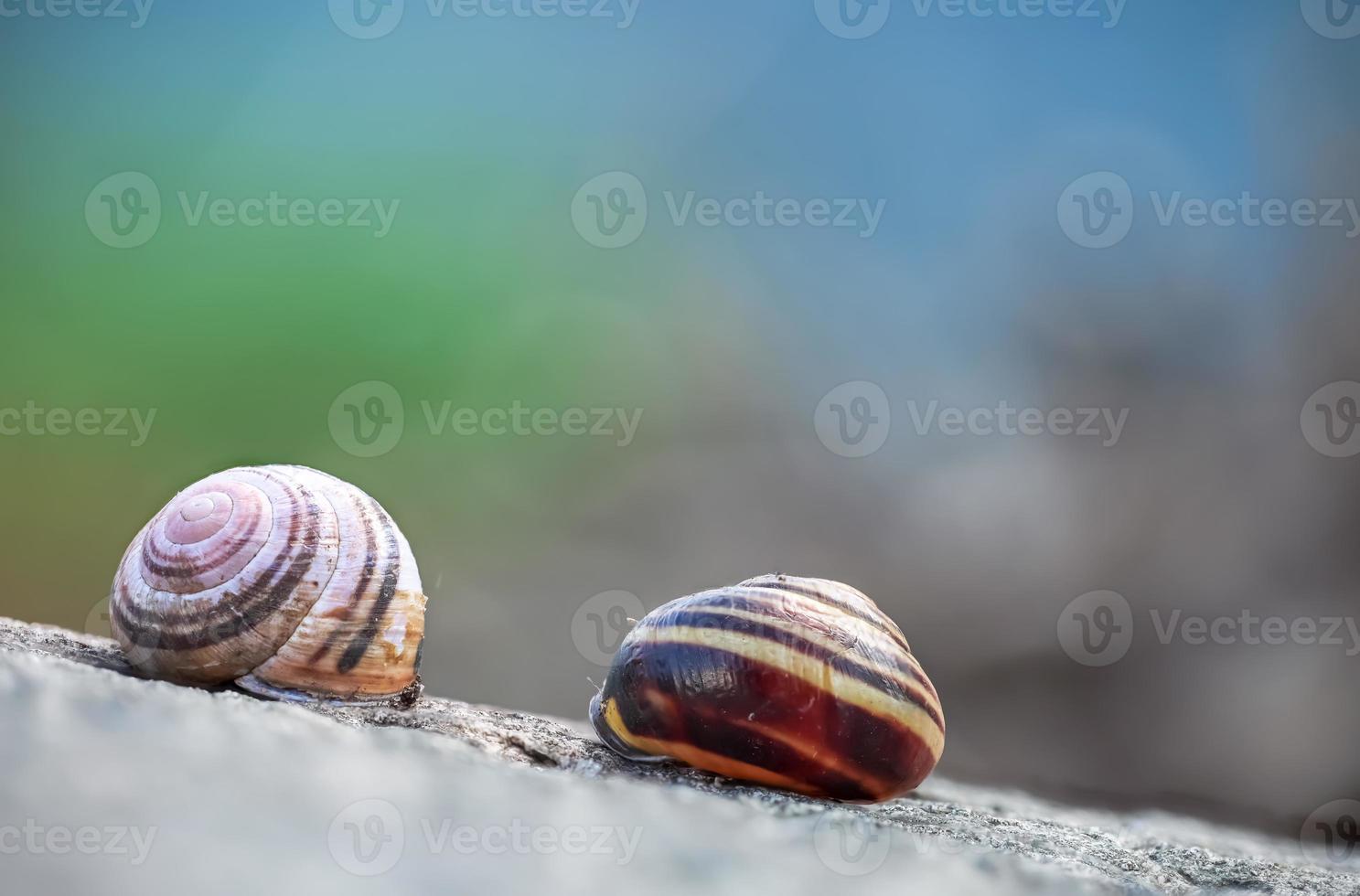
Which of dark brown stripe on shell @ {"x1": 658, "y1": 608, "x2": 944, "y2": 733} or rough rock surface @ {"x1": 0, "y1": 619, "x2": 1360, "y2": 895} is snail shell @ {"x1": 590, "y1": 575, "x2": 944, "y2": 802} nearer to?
dark brown stripe on shell @ {"x1": 658, "y1": 608, "x2": 944, "y2": 733}

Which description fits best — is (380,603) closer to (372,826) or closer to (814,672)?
(814,672)

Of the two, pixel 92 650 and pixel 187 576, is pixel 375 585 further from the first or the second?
pixel 92 650

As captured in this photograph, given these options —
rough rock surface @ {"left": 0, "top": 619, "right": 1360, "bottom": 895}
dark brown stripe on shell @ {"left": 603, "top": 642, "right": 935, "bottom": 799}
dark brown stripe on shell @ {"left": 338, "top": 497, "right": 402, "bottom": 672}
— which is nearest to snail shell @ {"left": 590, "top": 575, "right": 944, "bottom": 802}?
dark brown stripe on shell @ {"left": 603, "top": 642, "right": 935, "bottom": 799}

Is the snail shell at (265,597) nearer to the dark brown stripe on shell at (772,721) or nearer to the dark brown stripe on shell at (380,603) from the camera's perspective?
the dark brown stripe on shell at (380,603)

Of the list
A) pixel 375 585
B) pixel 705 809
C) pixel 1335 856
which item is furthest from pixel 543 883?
pixel 1335 856

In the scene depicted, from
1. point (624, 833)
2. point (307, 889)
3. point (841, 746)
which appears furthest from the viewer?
point (841, 746)

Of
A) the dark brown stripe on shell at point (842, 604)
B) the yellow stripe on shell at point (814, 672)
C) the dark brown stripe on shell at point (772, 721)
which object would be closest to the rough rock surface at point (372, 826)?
the dark brown stripe on shell at point (772, 721)
